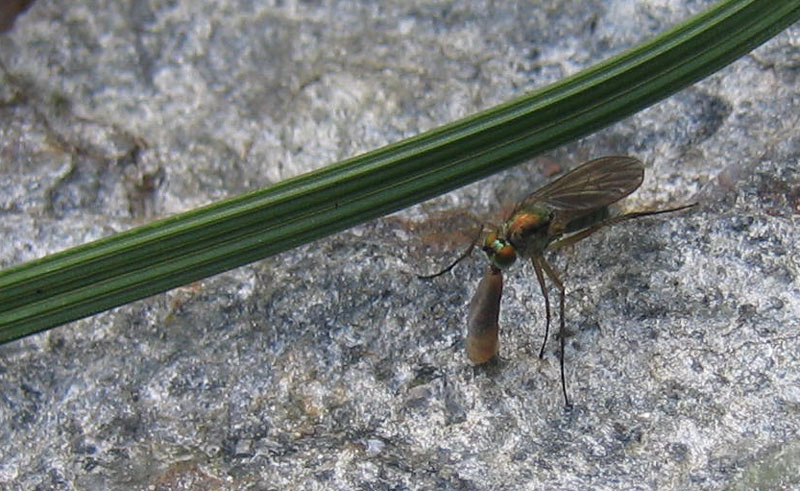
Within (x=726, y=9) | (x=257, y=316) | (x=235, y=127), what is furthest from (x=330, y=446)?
(x=726, y=9)

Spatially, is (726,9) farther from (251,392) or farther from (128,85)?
(128,85)

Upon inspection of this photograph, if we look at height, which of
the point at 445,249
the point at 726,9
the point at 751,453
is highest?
the point at 726,9

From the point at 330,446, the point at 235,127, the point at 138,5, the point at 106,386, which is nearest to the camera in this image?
the point at 330,446

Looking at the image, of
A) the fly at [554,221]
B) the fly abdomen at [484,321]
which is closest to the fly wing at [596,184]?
the fly at [554,221]

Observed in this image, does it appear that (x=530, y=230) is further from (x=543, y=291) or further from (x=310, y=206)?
(x=310, y=206)

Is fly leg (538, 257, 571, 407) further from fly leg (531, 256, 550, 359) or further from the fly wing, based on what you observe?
the fly wing

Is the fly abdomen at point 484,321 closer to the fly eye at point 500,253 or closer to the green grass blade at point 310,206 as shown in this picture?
the fly eye at point 500,253

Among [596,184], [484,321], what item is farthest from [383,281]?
[596,184]

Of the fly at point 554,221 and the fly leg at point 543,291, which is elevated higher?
the fly at point 554,221
